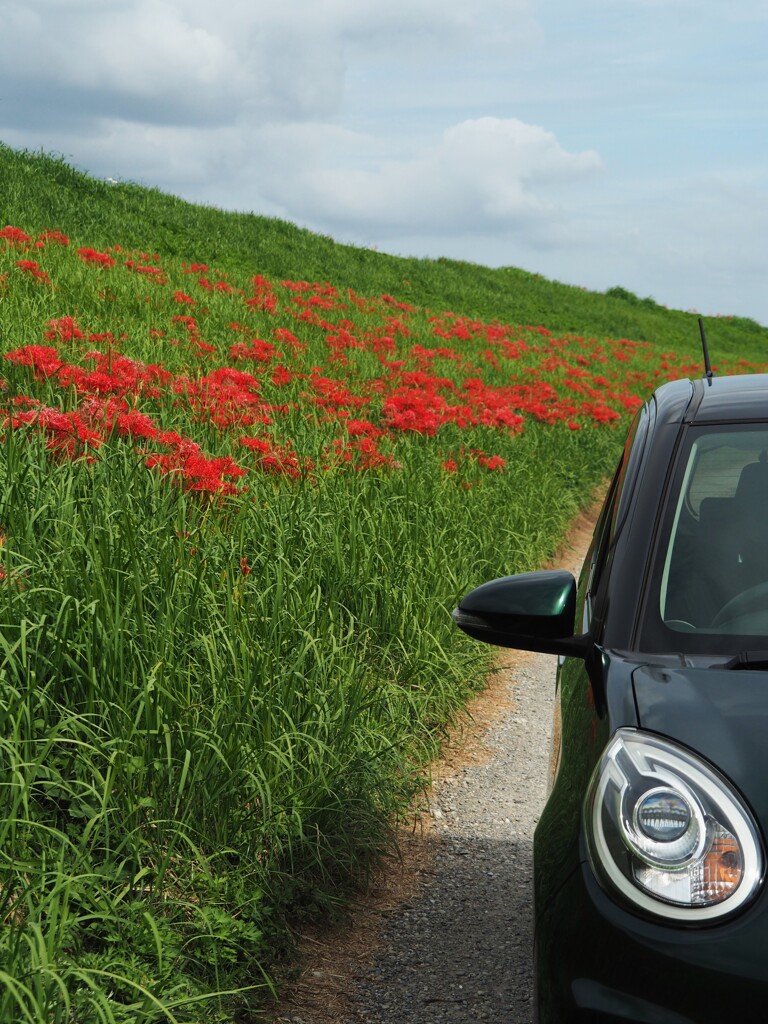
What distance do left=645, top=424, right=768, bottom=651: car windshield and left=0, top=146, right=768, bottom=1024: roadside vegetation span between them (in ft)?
4.66

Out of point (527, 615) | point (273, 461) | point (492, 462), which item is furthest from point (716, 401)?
point (492, 462)

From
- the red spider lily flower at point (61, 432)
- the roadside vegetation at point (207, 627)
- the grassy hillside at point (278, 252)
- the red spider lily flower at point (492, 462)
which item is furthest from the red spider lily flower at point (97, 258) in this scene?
the red spider lily flower at point (61, 432)

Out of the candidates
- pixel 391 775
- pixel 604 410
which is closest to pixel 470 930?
pixel 391 775

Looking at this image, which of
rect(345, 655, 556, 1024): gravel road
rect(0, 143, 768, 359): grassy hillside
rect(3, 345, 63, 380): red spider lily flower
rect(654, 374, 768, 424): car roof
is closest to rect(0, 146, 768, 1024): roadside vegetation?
rect(3, 345, 63, 380): red spider lily flower

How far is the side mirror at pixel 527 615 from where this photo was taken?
2.35 meters

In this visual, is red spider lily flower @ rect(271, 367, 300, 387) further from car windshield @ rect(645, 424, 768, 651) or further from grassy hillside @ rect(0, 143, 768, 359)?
grassy hillside @ rect(0, 143, 768, 359)

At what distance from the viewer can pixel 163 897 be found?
289 cm

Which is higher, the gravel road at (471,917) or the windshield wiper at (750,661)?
the windshield wiper at (750,661)

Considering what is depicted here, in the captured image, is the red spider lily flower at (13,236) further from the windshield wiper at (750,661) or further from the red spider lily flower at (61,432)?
the windshield wiper at (750,661)

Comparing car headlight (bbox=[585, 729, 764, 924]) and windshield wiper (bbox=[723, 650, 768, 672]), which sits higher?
windshield wiper (bbox=[723, 650, 768, 672])

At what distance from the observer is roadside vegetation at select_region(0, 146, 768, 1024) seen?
8.89 feet

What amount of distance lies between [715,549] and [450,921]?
1.75m

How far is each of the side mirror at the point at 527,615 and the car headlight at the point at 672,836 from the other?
0.53m

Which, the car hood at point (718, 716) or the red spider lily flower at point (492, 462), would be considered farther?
the red spider lily flower at point (492, 462)
